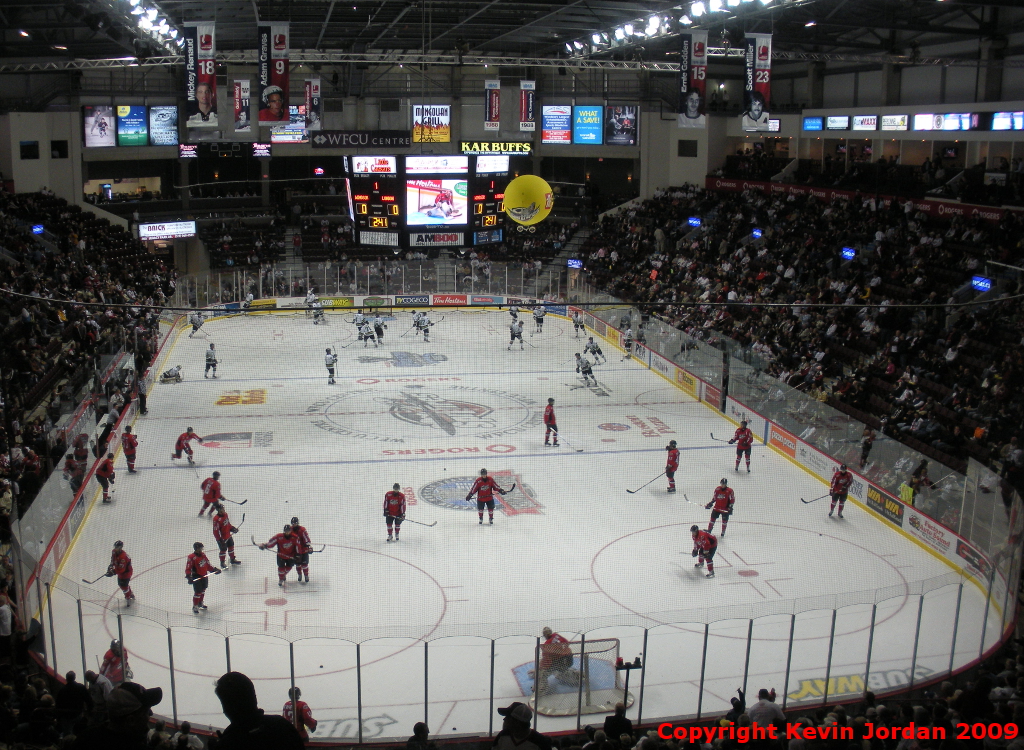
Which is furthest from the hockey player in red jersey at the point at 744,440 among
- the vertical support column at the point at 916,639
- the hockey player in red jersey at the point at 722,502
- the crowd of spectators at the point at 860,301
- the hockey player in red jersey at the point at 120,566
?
the hockey player in red jersey at the point at 120,566

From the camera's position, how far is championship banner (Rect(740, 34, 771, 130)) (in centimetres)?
2038

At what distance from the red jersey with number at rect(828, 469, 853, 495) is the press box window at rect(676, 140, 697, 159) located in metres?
27.0

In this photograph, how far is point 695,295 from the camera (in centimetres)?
2938

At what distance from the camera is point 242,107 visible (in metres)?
25.4

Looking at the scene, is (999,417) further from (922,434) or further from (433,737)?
(433,737)

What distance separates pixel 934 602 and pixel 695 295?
20.3m

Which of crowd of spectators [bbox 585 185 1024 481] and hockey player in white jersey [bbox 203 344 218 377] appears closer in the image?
crowd of spectators [bbox 585 185 1024 481]

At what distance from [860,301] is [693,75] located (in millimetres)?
6642

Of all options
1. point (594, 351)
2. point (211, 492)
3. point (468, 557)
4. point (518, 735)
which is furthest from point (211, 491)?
point (594, 351)

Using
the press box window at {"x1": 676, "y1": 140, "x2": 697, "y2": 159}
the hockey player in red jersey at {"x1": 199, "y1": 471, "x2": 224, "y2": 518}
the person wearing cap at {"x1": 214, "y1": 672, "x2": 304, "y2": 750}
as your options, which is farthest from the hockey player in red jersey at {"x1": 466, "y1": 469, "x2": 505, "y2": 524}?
the press box window at {"x1": 676, "y1": 140, "x2": 697, "y2": 159}

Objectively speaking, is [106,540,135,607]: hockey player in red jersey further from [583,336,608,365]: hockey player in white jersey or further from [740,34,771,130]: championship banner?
[583,336,608,365]: hockey player in white jersey

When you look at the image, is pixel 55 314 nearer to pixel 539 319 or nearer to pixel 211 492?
pixel 211 492

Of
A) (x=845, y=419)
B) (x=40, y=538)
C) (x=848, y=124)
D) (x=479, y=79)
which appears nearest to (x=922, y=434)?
(x=845, y=419)

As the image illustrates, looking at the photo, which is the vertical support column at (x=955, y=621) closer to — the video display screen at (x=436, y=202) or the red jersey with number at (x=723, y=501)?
the red jersey with number at (x=723, y=501)
